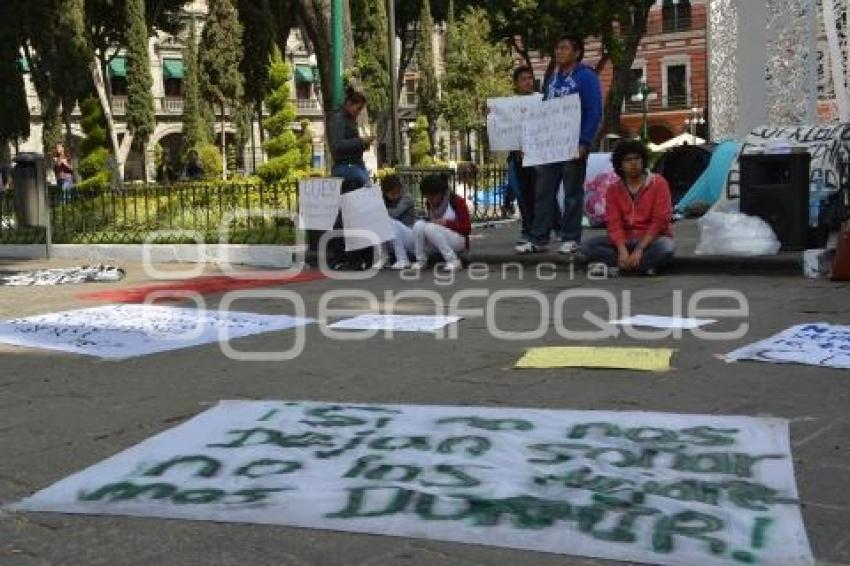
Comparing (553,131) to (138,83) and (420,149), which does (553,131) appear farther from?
(138,83)

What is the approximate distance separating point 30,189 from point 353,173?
6642 millimetres

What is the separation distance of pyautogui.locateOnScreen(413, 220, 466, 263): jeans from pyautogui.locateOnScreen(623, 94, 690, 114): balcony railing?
55885 millimetres

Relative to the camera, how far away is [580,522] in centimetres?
318

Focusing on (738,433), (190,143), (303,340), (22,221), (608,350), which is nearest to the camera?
(738,433)

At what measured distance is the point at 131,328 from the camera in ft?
24.8

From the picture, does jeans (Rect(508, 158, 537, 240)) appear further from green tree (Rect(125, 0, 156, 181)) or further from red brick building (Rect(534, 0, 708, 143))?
red brick building (Rect(534, 0, 708, 143))

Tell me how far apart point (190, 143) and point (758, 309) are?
41.4 m

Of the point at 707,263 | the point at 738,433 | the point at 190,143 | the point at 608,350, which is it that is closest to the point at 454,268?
the point at 707,263

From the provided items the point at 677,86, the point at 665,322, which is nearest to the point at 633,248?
the point at 665,322

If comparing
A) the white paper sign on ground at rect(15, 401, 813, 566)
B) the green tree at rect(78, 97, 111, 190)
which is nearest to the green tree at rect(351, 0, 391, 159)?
the green tree at rect(78, 97, 111, 190)

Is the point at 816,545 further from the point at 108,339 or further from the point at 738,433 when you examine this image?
the point at 108,339

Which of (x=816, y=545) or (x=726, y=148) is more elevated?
(x=726, y=148)

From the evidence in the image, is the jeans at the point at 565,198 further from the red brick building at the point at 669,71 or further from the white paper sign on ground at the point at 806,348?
the red brick building at the point at 669,71

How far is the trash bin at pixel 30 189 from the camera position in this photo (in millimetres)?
15242
